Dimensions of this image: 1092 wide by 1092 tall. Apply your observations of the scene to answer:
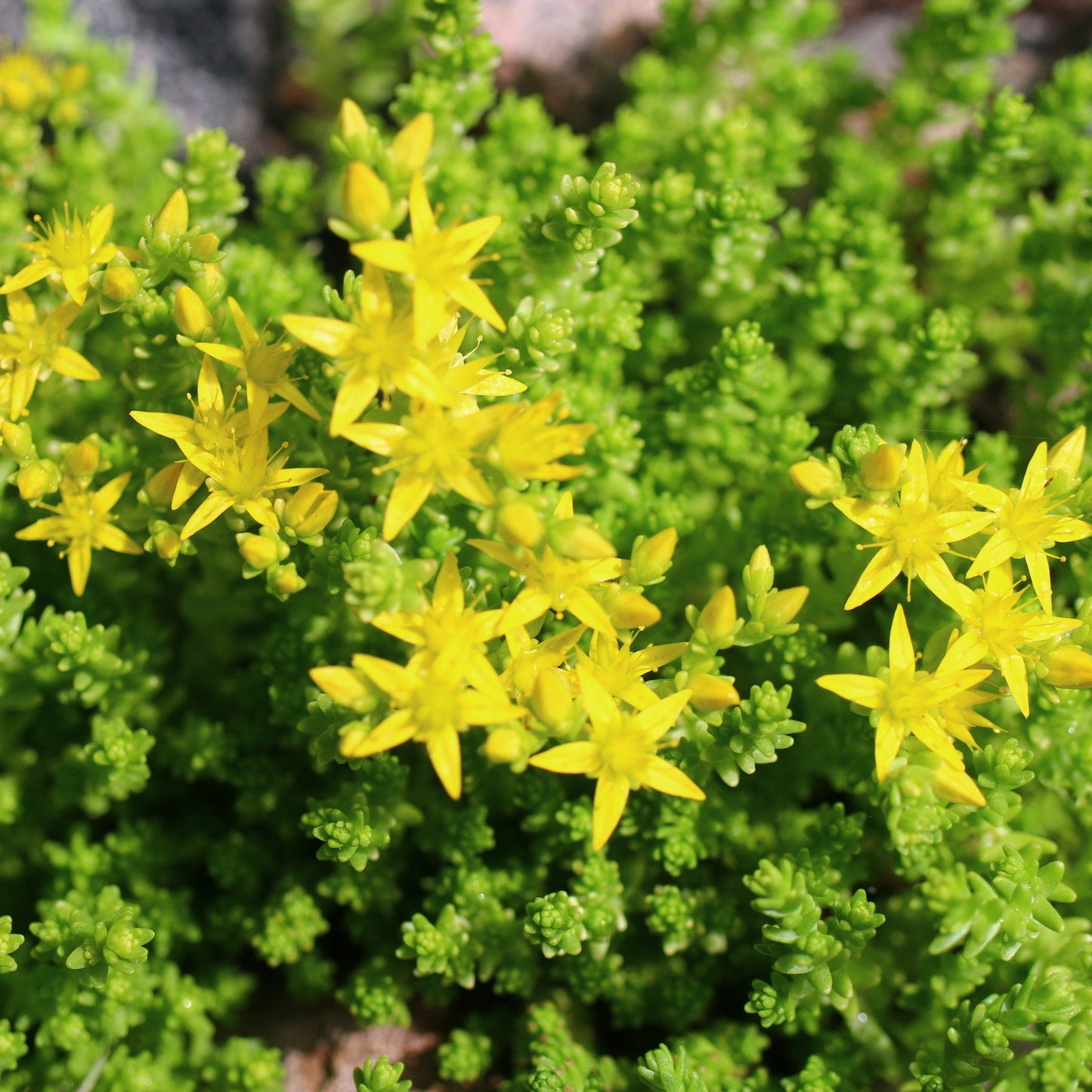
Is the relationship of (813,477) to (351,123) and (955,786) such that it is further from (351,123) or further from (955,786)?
(351,123)

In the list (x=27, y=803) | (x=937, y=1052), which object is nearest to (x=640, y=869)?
(x=937, y=1052)

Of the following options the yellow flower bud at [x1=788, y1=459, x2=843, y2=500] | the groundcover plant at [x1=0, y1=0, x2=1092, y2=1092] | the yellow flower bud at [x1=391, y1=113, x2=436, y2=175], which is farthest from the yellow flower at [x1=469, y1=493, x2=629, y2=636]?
the yellow flower bud at [x1=391, y1=113, x2=436, y2=175]

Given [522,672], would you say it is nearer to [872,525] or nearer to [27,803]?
[872,525]

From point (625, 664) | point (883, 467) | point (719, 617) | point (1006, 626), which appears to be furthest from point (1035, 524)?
point (625, 664)

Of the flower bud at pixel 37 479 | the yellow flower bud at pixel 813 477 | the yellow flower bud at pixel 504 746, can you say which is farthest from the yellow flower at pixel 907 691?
the flower bud at pixel 37 479

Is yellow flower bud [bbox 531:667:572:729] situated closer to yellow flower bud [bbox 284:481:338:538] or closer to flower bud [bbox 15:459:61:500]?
yellow flower bud [bbox 284:481:338:538]

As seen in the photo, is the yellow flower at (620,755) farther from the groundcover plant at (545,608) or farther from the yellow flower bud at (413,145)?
the yellow flower bud at (413,145)
